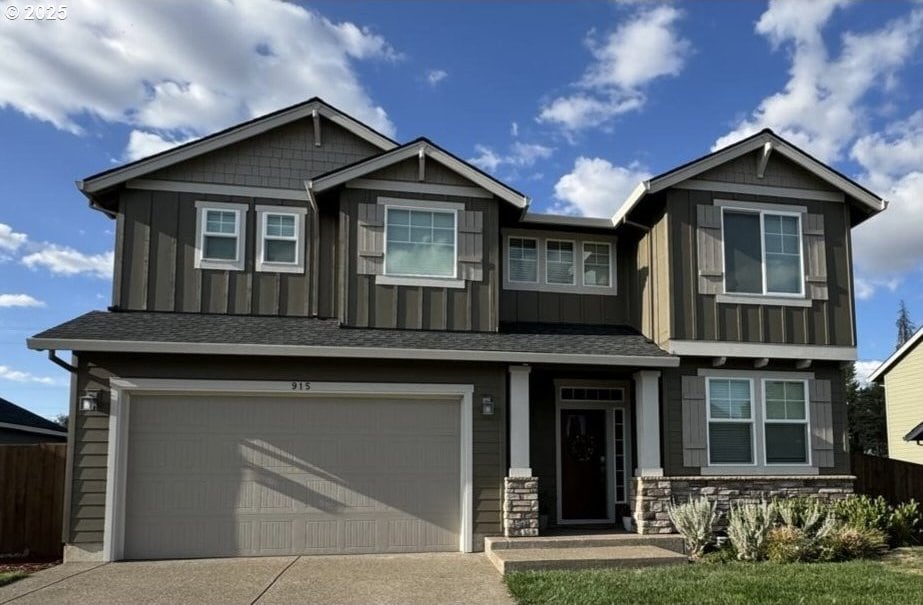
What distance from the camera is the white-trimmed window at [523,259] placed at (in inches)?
479

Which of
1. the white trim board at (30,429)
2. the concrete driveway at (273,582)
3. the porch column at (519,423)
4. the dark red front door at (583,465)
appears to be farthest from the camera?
the white trim board at (30,429)

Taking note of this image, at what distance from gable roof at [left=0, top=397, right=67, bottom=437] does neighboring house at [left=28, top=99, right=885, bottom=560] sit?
729cm

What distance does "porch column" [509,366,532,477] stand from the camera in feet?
33.0

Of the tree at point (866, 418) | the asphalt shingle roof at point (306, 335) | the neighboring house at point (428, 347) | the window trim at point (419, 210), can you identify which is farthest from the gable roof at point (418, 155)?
the tree at point (866, 418)

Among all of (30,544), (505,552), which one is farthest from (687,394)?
(30,544)

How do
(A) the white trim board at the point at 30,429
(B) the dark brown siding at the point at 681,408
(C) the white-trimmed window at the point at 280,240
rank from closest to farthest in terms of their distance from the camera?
(B) the dark brown siding at the point at 681,408, (C) the white-trimmed window at the point at 280,240, (A) the white trim board at the point at 30,429

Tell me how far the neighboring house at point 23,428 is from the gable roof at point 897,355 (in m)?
22.3

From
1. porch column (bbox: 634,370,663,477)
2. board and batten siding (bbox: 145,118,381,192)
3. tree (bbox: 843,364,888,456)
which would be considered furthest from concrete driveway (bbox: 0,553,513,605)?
tree (bbox: 843,364,888,456)

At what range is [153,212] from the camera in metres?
11.0

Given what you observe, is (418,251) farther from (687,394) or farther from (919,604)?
(919,604)

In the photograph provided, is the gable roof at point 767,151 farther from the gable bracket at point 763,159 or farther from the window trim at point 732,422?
the window trim at point 732,422

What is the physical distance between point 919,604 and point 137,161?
1098 cm

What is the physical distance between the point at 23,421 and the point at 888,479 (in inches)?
689

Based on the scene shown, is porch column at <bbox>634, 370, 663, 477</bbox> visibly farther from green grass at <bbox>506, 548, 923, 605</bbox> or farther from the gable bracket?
the gable bracket
